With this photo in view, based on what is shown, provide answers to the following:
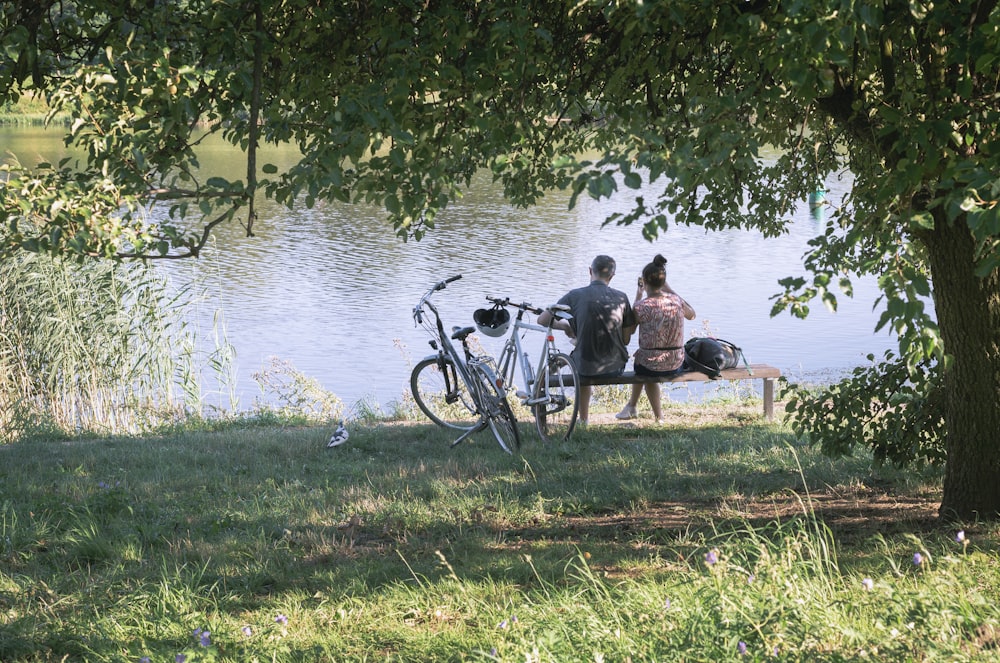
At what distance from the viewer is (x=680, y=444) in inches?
291

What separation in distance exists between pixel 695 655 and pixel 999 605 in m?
1.15

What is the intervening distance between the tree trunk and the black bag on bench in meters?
3.57

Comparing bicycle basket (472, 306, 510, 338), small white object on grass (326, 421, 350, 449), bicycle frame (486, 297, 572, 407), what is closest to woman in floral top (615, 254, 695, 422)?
bicycle frame (486, 297, 572, 407)

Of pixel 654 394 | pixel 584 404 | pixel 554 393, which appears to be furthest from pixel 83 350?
pixel 654 394

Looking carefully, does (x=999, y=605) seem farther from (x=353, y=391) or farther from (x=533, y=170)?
(x=353, y=391)

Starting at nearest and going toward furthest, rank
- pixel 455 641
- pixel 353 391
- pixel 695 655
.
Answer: pixel 695 655, pixel 455 641, pixel 353 391

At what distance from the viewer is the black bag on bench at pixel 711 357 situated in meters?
8.57

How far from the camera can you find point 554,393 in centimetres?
775

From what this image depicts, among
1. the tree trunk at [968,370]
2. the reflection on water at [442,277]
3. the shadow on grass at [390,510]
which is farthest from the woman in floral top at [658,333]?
the reflection on water at [442,277]

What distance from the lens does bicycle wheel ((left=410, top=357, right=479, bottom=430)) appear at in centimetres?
826

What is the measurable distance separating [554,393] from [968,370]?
348cm

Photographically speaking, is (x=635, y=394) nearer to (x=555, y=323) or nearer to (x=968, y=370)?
(x=555, y=323)

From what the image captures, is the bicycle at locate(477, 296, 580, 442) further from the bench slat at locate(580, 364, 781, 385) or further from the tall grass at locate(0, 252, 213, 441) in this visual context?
the tall grass at locate(0, 252, 213, 441)

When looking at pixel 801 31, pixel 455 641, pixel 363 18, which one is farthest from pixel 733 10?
pixel 455 641
